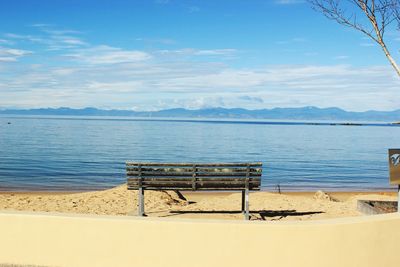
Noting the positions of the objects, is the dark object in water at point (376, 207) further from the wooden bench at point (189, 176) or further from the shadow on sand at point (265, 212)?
the wooden bench at point (189, 176)

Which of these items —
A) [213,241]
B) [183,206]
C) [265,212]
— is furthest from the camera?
[183,206]

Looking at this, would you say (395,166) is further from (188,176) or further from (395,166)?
(188,176)

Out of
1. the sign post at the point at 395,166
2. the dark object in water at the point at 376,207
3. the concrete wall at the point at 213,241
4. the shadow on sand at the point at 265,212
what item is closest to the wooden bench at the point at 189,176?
the shadow on sand at the point at 265,212

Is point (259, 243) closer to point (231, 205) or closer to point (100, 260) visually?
point (100, 260)

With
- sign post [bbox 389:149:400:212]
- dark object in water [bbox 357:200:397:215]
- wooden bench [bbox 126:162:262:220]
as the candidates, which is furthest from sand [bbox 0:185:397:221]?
sign post [bbox 389:149:400:212]

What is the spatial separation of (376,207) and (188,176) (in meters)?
3.66

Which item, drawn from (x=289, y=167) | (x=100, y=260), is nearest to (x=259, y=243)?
(x=100, y=260)

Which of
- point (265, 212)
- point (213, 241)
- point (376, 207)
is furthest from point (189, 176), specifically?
point (213, 241)

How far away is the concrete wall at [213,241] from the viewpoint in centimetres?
418

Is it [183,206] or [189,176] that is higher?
[189,176]

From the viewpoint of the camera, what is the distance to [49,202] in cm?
1156

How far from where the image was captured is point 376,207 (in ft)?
30.5

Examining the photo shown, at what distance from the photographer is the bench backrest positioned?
8.66m

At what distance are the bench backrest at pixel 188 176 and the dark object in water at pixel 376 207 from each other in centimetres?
234
